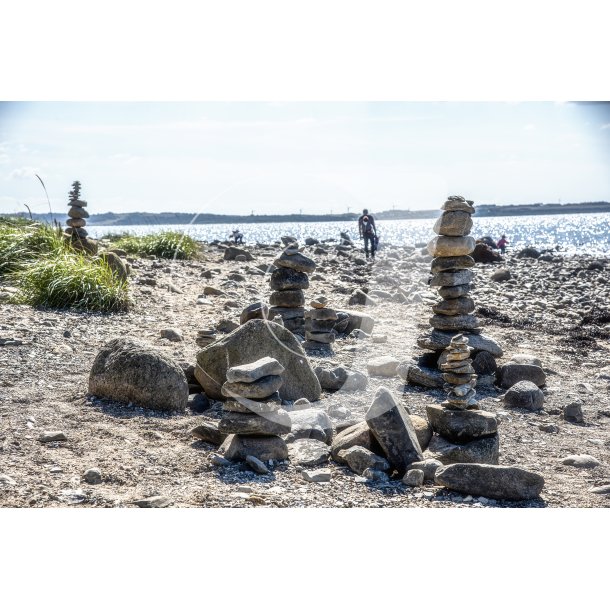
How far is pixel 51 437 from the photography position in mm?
5668

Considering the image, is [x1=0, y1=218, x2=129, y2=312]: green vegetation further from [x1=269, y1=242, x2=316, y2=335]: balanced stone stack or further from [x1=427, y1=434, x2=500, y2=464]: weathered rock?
[x1=427, y1=434, x2=500, y2=464]: weathered rock

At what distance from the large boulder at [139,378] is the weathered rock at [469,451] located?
251cm

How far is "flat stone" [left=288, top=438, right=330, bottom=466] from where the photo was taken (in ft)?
18.4

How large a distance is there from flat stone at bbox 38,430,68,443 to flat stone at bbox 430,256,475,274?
5.43 metres

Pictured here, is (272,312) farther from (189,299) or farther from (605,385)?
(605,385)

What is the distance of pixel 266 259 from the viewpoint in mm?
21938

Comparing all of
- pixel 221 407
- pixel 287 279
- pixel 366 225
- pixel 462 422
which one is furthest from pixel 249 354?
pixel 366 225

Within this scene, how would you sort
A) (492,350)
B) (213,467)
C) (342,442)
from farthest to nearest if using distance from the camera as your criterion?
1. (492,350)
2. (342,442)
3. (213,467)

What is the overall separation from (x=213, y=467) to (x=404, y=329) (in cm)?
677

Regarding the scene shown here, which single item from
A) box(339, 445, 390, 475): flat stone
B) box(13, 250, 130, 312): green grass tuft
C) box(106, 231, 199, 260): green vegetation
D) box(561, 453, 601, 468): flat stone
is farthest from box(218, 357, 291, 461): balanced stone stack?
box(106, 231, 199, 260): green vegetation

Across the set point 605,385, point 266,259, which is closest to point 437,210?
point 605,385

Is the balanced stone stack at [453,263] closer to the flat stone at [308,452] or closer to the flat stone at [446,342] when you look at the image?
the flat stone at [446,342]

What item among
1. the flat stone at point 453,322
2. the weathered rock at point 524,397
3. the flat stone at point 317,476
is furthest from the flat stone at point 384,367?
the flat stone at point 317,476

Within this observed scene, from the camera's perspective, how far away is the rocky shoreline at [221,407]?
16.6 ft
